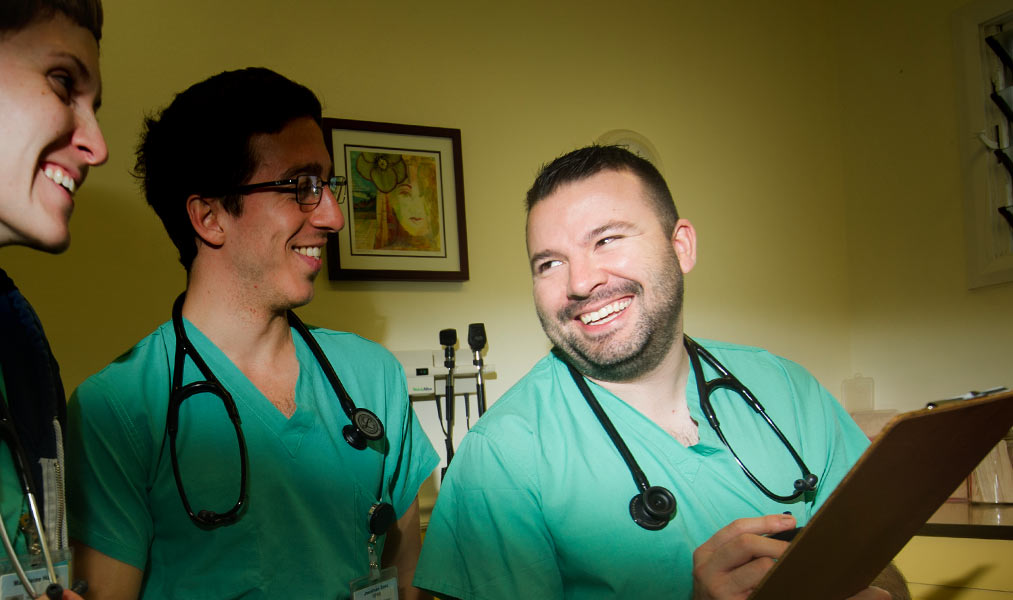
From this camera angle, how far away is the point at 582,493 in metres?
1.27

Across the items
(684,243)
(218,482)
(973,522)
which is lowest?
(973,522)

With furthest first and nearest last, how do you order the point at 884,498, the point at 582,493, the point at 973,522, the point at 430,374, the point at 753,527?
1. the point at 430,374
2. the point at 973,522
3. the point at 582,493
4. the point at 753,527
5. the point at 884,498

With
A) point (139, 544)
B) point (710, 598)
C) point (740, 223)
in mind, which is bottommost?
point (710, 598)

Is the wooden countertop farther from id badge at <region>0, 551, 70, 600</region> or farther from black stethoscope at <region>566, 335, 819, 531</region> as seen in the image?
id badge at <region>0, 551, 70, 600</region>

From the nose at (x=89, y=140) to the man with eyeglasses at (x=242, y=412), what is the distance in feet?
1.48

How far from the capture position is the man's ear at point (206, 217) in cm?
142

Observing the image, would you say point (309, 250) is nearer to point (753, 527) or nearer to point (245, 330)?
point (245, 330)

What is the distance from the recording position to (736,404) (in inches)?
58.9

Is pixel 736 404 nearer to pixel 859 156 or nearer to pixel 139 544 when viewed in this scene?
pixel 139 544

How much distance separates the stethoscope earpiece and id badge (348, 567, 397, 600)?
0.48m

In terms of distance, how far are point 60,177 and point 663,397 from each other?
107 centimetres

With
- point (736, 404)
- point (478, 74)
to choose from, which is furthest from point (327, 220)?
point (478, 74)

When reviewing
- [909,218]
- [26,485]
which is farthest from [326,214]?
[909,218]

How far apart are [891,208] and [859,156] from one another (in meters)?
0.27
